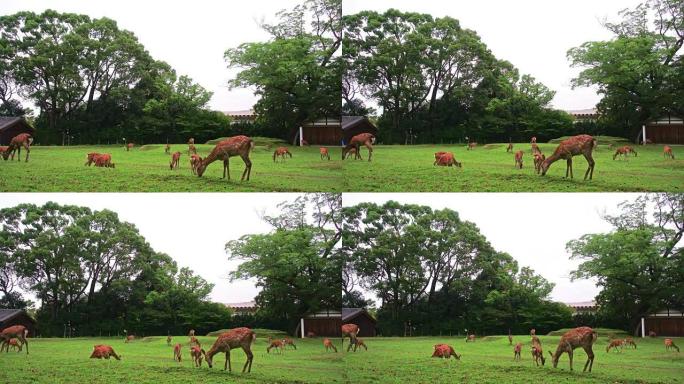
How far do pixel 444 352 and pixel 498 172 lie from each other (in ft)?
6.44

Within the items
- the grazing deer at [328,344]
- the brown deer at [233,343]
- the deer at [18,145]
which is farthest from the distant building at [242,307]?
the deer at [18,145]

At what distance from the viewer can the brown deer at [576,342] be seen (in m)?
9.39

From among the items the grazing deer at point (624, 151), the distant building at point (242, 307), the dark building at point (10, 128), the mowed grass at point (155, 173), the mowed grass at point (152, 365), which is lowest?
the mowed grass at point (152, 365)

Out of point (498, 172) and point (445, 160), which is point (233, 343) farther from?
point (498, 172)

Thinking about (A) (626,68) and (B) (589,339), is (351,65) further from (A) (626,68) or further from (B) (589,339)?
(B) (589,339)

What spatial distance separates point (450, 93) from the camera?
31.7 ft

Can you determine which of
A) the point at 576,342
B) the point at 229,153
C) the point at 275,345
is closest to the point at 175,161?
the point at 229,153

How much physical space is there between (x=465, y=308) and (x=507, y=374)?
822mm

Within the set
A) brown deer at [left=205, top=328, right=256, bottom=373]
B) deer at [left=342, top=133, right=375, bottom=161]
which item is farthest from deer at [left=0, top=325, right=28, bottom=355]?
deer at [left=342, top=133, right=375, bottom=161]

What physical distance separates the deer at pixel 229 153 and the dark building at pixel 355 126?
3.24ft

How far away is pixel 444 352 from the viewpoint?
378 inches

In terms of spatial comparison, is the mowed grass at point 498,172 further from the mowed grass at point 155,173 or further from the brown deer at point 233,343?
the brown deer at point 233,343

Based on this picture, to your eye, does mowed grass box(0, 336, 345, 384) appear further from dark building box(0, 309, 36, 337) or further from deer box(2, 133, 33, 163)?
deer box(2, 133, 33, 163)

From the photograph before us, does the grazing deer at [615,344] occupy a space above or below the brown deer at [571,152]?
below
